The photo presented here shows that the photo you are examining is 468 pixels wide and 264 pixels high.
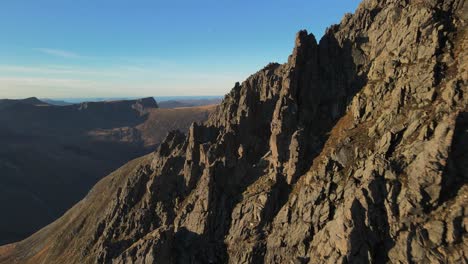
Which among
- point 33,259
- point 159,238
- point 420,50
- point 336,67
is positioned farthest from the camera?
point 33,259

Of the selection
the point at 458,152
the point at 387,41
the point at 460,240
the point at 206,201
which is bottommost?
the point at 206,201

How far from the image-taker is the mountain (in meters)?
50.4

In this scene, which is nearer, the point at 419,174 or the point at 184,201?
the point at 419,174

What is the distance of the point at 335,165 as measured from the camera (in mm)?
63375

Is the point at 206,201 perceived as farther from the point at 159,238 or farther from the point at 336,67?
the point at 336,67

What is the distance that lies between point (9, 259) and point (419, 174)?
6841 inches

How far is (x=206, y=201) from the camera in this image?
7700 cm

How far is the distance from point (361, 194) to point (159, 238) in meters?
42.4

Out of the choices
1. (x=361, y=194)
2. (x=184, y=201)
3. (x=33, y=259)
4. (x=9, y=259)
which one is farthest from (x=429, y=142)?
(x=9, y=259)

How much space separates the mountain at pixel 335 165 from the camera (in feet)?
165

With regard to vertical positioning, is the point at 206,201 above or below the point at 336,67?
below

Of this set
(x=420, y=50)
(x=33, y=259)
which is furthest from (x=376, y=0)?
(x=33, y=259)

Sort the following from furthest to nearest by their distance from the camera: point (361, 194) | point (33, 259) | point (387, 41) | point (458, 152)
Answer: point (33, 259), point (387, 41), point (361, 194), point (458, 152)

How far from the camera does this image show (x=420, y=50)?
64250 millimetres
